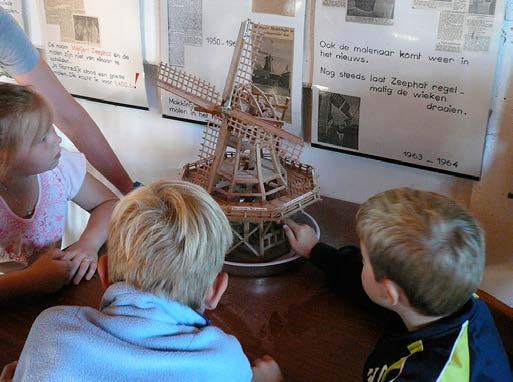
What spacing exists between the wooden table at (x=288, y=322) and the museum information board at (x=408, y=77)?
1.40 ft

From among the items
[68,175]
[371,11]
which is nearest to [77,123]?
[68,175]

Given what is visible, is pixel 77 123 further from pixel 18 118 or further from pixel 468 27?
pixel 468 27

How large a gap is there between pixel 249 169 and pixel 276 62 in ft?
1.31

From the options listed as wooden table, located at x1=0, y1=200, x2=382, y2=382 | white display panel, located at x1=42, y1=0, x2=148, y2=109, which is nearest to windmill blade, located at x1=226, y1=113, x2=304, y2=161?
wooden table, located at x1=0, y1=200, x2=382, y2=382

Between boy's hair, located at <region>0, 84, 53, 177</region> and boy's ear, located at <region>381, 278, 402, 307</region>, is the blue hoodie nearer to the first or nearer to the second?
boy's ear, located at <region>381, 278, 402, 307</region>

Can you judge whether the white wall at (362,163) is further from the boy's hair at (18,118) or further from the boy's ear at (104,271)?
the boy's ear at (104,271)

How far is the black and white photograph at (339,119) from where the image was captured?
1472 millimetres

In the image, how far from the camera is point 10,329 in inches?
42.2

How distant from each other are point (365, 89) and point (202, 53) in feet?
1.67

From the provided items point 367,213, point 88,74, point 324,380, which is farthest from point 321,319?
point 88,74

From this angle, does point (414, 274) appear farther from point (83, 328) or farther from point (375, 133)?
point (375, 133)

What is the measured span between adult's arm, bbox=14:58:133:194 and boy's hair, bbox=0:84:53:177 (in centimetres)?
25

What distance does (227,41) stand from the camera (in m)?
1.61

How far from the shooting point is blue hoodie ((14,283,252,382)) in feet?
2.41
